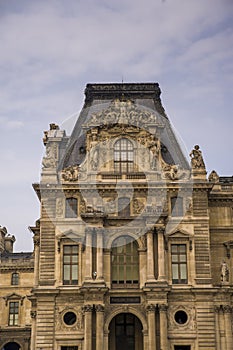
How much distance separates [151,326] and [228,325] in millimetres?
6042

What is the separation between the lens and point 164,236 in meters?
48.4

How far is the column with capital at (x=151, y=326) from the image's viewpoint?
45350 millimetres

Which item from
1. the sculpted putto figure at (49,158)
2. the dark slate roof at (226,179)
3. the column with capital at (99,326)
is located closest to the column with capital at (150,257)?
the column with capital at (99,326)

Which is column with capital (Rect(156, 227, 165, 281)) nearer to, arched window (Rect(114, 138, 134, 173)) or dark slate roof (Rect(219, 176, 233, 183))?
arched window (Rect(114, 138, 134, 173))

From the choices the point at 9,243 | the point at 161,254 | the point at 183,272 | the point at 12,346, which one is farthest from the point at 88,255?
the point at 9,243

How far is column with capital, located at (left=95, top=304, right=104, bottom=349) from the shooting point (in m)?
45.3

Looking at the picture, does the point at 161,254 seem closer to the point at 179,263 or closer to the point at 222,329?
the point at 179,263

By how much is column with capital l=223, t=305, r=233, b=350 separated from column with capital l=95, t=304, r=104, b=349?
9.32 meters

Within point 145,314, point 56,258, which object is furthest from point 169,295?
point 56,258

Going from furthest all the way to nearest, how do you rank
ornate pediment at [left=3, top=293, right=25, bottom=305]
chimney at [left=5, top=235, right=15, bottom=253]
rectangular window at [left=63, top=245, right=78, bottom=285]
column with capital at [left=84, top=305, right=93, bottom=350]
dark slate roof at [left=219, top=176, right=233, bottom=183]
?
chimney at [left=5, top=235, right=15, bottom=253]
ornate pediment at [left=3, top=293, right=25, bottom=305]
dark slate roof at [left=219, top=176, right=233, bottom=183]
rectangular window at [left=63, top=245, right=78, bottom=285]
column with capital at [left=84, top=305, right=93, bottom=350]

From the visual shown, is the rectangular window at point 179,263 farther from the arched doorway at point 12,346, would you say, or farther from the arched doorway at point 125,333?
the arched doorway at point 12,346

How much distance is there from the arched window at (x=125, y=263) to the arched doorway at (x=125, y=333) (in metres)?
2.67

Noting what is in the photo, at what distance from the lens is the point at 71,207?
4941cm

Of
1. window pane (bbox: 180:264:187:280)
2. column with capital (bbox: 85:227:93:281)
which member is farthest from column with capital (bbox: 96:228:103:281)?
window pane (bbox: 180:264:187:280)
